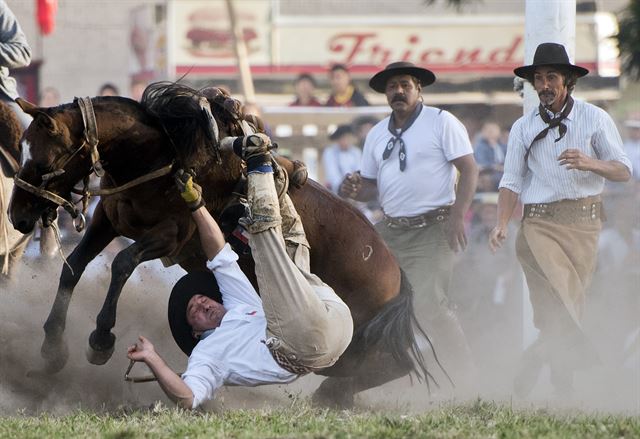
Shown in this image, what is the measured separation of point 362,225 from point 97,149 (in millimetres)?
1570

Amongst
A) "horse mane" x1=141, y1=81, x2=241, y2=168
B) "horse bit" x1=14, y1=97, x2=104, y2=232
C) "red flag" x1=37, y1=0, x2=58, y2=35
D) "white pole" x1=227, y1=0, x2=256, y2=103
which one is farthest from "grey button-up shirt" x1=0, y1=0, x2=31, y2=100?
"white pole" x1=227, y1=0, x2=256, y2=103

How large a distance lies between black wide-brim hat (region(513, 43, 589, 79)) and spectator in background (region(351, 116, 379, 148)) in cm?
537

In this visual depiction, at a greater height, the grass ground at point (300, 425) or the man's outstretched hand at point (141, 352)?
the man's outstretched hand at point (141, 352)

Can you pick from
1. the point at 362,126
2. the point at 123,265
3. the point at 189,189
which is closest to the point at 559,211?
the point at 189,189

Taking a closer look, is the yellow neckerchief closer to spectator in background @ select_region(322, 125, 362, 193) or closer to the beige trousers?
spectator in background @ select_region(322, 125, 362, 193)

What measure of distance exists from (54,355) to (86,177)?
3.33 feet

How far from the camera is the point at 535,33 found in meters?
8.82

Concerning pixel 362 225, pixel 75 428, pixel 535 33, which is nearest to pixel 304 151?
pixel 535 33

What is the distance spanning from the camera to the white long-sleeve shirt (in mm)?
8367

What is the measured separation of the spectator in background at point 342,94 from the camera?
48.5ft

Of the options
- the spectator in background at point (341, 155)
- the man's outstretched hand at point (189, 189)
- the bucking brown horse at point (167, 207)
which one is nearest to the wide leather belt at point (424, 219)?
the bucking brown horse at point (167, 207)

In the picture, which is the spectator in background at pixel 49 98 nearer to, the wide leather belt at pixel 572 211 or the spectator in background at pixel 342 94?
the spectator in background at pixel 342 94

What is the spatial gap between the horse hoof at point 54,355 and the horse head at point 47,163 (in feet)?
2.63

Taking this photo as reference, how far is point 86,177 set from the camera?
6.29m
